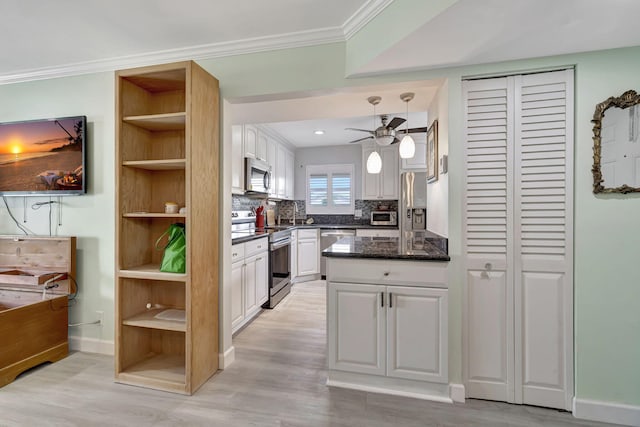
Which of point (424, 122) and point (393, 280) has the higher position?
point (424, 122)

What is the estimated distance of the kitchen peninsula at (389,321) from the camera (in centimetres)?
179

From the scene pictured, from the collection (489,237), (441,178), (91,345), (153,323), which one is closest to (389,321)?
(489,237)

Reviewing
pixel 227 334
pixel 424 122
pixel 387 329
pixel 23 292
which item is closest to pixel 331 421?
pixel 387 329

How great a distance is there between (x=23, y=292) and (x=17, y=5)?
Answer: 220 cm

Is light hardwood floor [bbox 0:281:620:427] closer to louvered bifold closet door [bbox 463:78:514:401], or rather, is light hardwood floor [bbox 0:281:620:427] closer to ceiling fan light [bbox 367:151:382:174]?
louvered bifold closet door [bbox 463:78:514:401]

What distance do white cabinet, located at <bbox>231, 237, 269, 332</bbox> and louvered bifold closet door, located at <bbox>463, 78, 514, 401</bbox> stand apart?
199 cm

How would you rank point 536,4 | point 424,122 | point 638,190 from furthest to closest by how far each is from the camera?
1. point 424,122
2. point 638,190
3. point 536,4

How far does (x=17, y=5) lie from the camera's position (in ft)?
5.44

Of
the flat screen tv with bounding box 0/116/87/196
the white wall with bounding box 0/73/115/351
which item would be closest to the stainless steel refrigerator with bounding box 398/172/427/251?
the white wall with bounding box 0/73/115/351

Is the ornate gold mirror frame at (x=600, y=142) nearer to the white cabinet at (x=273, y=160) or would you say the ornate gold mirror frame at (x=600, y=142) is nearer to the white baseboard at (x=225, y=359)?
the white baseboard at (x=225, y=359)

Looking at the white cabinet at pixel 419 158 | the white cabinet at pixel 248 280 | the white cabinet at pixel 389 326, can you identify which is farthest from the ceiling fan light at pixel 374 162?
the white cabinet at pixel 419 158

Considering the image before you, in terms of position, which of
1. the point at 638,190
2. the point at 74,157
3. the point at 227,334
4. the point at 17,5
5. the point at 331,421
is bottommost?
the point at 331,421

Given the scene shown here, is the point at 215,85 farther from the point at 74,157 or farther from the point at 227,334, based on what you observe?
the point at 227,334

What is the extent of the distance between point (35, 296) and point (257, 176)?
99.3 inches
